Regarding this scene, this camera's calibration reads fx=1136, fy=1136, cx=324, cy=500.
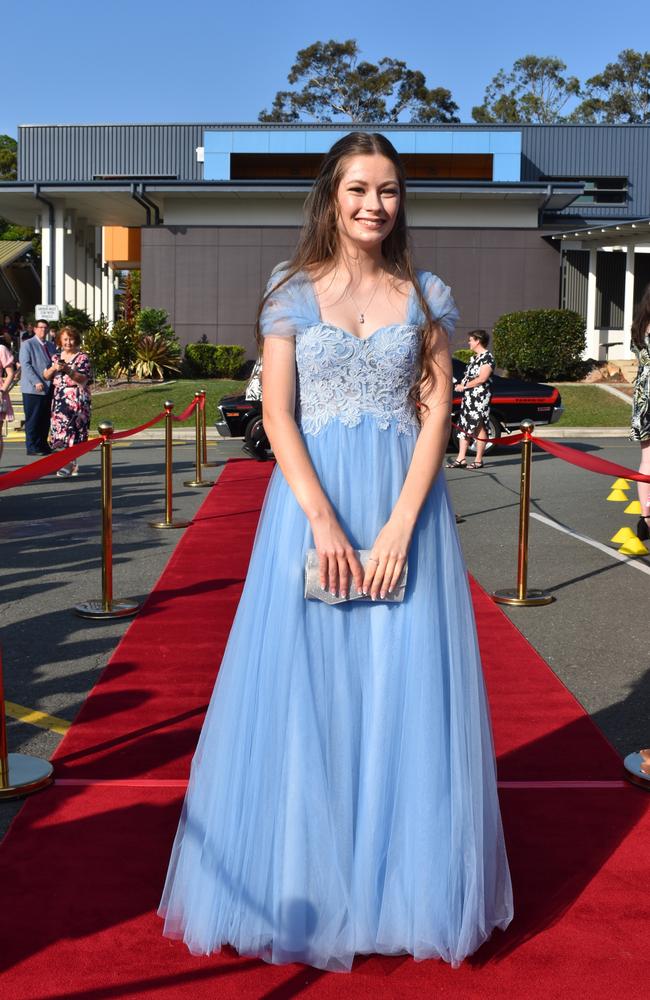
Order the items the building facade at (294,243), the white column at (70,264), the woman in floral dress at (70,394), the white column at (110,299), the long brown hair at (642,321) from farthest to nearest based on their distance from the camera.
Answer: the white column at (110,299) < the white column at (70,264) < the building facade at (294,243) < the woman in floral dress at (70,394) < the long brown hair at (642,321)

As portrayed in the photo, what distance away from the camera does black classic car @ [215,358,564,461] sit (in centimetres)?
1709

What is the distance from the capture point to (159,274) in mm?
32812

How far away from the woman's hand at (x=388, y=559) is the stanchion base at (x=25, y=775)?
6.62 ft

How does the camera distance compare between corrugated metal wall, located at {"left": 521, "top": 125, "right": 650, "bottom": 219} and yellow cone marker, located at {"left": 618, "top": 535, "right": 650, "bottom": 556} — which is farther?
corrugated metal wall, located at {"left": 521, "top": 125, "right": 650, "bottom": 219}

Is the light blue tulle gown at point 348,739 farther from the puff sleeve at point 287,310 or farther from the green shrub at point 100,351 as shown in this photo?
the green shrub at point 100,351

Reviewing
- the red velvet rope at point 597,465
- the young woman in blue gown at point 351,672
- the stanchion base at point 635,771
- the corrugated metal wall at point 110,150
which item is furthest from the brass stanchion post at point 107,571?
the corrugated metal wall at point 110,150

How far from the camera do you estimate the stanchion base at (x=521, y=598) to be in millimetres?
7648

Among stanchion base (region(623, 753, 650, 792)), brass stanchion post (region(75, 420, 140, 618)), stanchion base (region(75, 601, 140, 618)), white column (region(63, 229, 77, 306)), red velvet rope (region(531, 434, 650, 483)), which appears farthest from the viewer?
Answer: white column (region(63, 229, 77, 306))

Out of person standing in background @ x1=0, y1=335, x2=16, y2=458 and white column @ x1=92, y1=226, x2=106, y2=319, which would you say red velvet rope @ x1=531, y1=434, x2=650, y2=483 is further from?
white column @ x1=92, y1=226, x2=106, y2=319

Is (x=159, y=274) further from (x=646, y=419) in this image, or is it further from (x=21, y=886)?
(x=21, y=886)

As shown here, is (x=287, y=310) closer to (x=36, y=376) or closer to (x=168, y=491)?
(x=168, y=491)

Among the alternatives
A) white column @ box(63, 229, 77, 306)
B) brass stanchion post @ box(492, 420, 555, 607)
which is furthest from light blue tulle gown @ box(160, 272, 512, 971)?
white column @ box(63, 229, 77, 306)

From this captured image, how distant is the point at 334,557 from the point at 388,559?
0.14m

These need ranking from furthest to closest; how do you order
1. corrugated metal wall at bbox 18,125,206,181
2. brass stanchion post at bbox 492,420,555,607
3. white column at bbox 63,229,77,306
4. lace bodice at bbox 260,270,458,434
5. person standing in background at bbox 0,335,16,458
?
1. corrugated metal wall at bbox 18,125,206,181
2. white column at bbox 63,229,77,306
3. person standing in background at bbox 0,335,16,458
4. brass stanchion post at bbox 492,420,555,607
5. lace bodice at bbox 260,270,458,434
